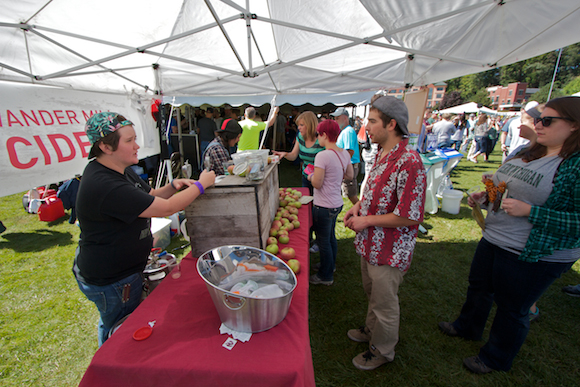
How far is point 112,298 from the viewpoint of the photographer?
170 cm

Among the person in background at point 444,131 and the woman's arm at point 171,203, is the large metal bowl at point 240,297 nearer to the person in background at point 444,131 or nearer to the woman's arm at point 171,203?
the woman's arm at point 171,203

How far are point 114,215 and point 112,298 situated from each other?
2.16 feet

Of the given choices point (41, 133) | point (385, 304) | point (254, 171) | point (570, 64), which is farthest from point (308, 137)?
point (570, 64)

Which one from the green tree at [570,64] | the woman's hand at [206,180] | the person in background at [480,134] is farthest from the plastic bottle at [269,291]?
the green tree at [570,64]

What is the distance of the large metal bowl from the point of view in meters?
1.18

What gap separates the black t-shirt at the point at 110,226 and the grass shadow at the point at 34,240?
3845 mm

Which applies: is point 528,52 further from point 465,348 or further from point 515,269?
point 465,348

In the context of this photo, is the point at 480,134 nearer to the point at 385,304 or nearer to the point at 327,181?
the point at 327,181

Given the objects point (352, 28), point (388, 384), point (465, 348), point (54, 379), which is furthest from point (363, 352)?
point (352, 28)

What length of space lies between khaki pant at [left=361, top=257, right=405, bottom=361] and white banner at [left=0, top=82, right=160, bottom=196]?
4457mm

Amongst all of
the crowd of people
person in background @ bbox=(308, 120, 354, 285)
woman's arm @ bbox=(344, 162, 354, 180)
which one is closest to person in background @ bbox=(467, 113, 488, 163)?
woman's arm @ bbox=(344, 162, 354, 180)

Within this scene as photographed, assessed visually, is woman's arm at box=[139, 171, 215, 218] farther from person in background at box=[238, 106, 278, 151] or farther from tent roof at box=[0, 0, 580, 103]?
person in background at box=[238, 106, 278, 151]

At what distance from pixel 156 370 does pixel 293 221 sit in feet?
5.84

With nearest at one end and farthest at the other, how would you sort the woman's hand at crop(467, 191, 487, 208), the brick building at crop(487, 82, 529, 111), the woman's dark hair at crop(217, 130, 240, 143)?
the woman's hand at crop(467, 191, 487, 208) → the woman's dark hair at crop(217, 130, 240, 143) → the brick building at crop(487, 82, 529, 111)
